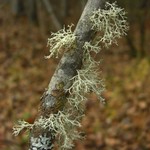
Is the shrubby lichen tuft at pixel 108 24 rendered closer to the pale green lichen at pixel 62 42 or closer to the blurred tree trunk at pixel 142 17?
the pale green lichen at pixel 62 42

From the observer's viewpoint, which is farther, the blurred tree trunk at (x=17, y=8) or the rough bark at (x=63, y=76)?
the blurred tree trunk at (x=17, y=8)

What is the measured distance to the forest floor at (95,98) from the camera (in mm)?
8461

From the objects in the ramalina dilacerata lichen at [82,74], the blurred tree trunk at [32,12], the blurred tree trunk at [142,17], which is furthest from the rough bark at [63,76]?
the blurred tree trunk at [32,12]

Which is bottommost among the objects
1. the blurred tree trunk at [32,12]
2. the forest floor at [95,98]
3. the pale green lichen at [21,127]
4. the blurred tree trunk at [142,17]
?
the pale green lichen at [21,127]

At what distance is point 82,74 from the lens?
8.23 feet

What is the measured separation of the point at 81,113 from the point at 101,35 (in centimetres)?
51

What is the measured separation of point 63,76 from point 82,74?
0.13 metres

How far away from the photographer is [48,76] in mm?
12242

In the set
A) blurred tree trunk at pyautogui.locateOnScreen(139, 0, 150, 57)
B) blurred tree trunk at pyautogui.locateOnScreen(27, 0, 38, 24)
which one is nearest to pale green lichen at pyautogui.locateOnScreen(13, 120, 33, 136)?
blurred tree trunk at pyautogui.locateOnScreen(139, 0, 150, 57)

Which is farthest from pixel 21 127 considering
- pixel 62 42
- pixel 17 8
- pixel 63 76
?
pixel 17 8

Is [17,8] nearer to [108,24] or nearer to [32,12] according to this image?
[32,12]

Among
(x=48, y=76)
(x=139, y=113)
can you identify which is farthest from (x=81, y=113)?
(x=48, y=76)

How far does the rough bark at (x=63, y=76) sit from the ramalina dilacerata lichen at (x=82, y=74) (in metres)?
0.03

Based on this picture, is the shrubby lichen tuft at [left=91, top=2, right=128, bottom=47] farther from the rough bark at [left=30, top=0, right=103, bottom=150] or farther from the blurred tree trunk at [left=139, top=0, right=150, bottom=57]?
the blurred tree trunk at [left=139, top=0, right=150, bottom=57]
